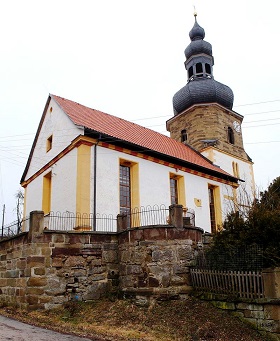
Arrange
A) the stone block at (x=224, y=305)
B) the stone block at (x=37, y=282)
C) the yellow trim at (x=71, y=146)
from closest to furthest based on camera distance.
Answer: the stone block at (x=224, y=305) < the stone block at (x=37, y=282) < the yellow trim at (x=71, y=146)

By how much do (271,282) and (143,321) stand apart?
3512 mm

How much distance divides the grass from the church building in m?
4.62

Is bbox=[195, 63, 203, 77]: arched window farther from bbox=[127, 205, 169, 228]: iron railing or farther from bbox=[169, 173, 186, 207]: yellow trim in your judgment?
bbox=[127, 205, 169, 228]: iron railing

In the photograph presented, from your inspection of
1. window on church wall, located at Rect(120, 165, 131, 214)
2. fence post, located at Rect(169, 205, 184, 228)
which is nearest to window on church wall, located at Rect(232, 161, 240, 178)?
window on church wall, located at Rect(120, 165, 131, 214)

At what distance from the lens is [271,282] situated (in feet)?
28.3

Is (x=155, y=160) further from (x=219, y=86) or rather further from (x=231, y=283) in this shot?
(x=219, y=86)

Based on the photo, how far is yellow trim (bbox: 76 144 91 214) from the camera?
48.2 feet

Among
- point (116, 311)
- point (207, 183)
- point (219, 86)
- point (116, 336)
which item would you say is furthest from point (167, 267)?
point (219, 86)

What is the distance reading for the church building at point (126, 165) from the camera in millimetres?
15609

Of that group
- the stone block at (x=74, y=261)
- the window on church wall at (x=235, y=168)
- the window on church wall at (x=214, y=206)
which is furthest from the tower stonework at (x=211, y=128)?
the stone block at (x=74, y=261)

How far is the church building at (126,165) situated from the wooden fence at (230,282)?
162 inches

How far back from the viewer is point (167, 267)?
1100 centimetres

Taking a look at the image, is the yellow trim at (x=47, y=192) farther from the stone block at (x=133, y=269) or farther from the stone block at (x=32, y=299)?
the stone block at (x=133, y=269)

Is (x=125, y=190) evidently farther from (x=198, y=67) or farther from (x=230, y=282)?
(x=198, y=67)
